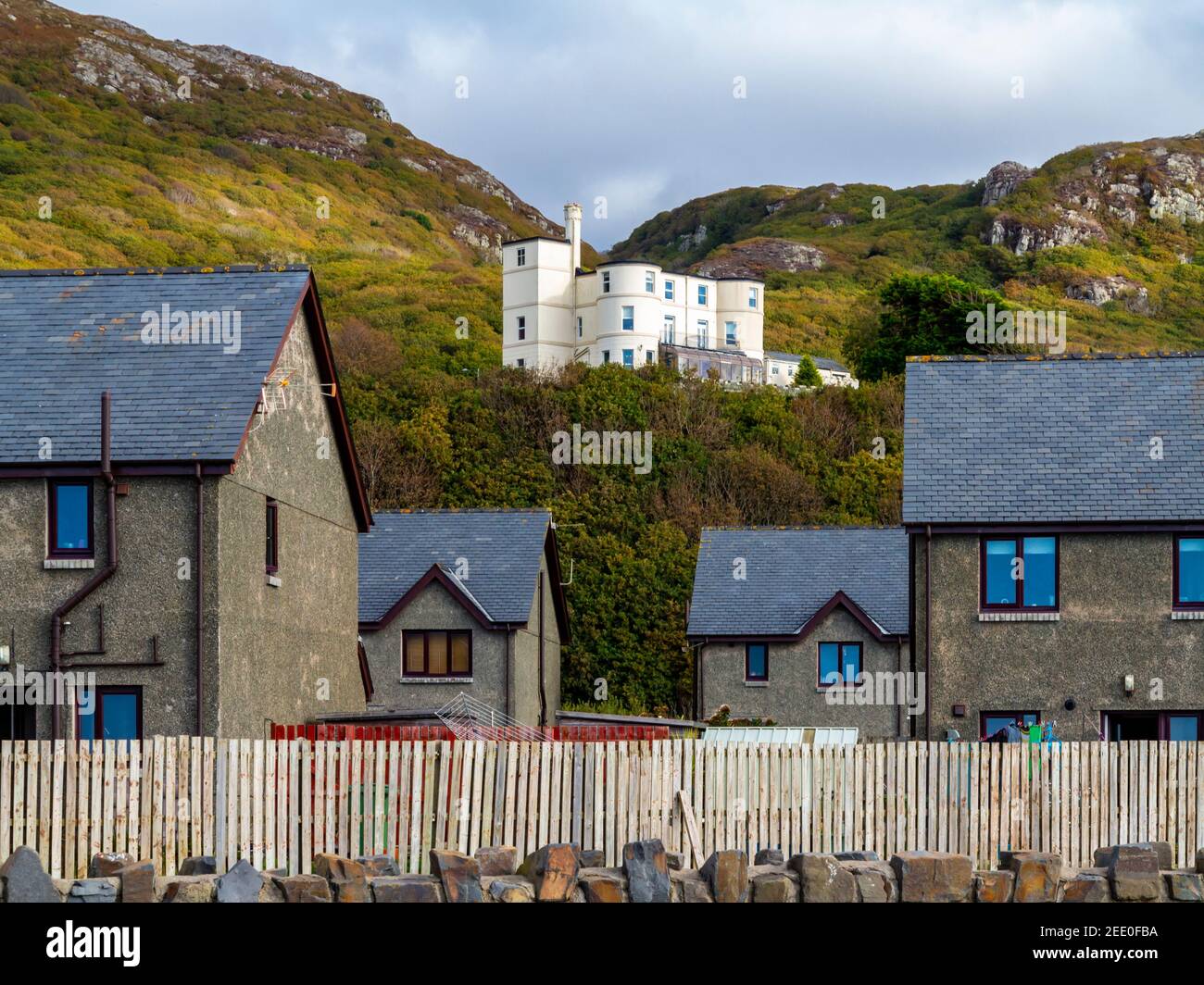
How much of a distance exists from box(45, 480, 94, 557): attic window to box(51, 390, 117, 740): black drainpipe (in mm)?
420

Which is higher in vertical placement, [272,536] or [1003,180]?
[1003,180]

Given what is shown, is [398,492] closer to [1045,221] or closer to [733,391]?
[733,391]

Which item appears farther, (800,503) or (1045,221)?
(1045,221)

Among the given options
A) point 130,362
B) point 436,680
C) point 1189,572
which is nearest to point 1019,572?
point 1189,572

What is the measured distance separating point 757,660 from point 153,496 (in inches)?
848

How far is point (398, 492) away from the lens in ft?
224

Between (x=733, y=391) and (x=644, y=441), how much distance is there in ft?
26.5

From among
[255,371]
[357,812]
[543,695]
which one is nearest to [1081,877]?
[357,812]

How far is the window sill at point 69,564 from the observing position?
2550 centimetres

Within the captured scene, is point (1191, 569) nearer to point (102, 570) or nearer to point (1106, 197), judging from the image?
point (102, 570)

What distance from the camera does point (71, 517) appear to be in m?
25.8

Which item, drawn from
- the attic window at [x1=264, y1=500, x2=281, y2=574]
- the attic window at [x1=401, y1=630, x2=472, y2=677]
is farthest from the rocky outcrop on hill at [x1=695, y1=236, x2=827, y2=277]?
the attic window at [x1=264, y1=500, x2=281, y2=574]

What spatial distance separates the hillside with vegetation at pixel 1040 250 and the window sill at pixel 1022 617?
87.0 m

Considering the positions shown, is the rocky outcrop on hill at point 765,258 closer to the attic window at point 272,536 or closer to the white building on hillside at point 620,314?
the white building on hillside at point 620,314
